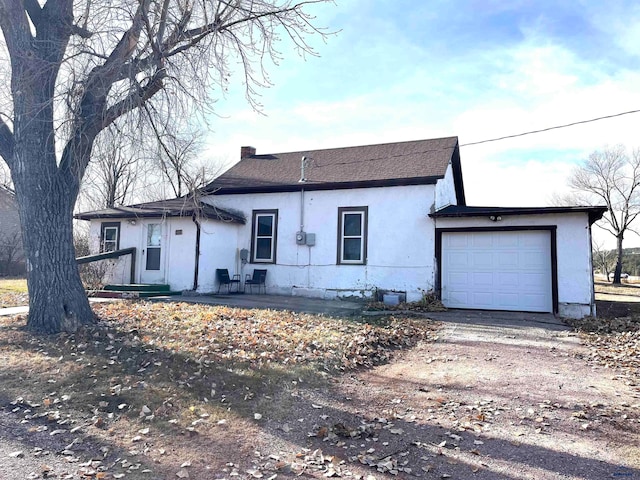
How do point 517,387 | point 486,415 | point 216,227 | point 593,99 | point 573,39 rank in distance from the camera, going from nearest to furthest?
point 486,415
point 517,387
point 573,39
point 593,99
point 216,227

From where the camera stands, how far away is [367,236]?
45.5 feet

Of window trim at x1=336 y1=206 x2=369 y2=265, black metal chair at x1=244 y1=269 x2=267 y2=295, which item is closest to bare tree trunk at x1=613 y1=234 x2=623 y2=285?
window trim at x1=336 y1=206 x2=369 y2=265

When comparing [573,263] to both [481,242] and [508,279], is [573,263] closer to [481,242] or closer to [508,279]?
[508,279]

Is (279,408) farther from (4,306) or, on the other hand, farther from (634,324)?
(634,324)

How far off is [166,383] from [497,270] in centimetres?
1006

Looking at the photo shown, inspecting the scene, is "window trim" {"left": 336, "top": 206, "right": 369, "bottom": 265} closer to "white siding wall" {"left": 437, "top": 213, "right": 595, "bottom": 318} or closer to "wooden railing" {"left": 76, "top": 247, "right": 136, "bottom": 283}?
"white siding wall" {"left": 437, "top": 213, "right": 595, "bottom": 318}

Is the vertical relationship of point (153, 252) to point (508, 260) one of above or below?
above

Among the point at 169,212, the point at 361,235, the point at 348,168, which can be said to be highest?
the point at 348,168

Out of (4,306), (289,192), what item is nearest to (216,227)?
(289,192)

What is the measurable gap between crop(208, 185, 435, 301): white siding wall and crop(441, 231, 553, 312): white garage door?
679mm

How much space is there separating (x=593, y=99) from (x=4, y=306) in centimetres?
1677

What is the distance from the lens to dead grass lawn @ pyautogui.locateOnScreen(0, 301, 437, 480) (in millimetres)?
3551

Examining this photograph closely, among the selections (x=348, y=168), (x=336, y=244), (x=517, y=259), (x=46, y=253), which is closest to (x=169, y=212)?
(x=336, y=244)

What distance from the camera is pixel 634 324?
32.6 ft
